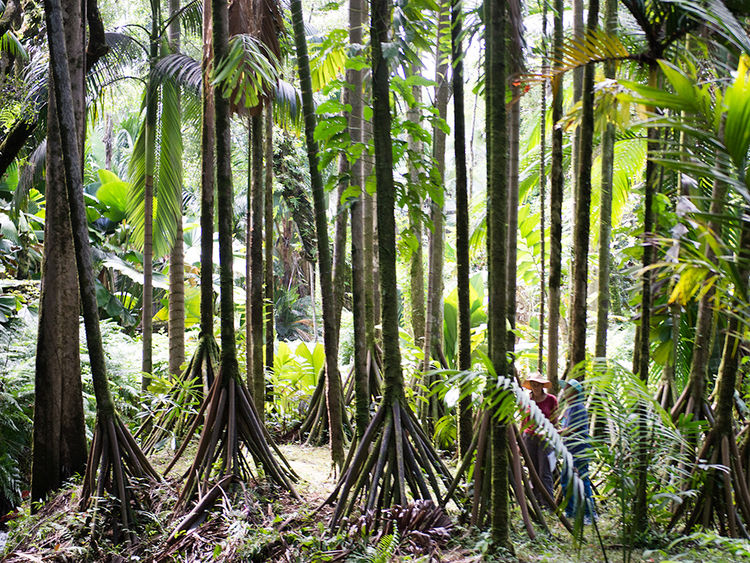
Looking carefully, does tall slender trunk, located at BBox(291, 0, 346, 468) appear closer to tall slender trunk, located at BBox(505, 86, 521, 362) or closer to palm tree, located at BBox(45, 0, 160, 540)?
tall slender trunk, located at BBox(505, 86, 521, 362)

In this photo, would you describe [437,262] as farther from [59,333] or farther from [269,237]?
[59,333]

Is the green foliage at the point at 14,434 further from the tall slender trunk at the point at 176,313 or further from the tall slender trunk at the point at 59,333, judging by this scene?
the tall slender trunk at the point at 176,313

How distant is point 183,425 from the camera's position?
22.1ft

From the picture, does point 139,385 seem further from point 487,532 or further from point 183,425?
point 487,532

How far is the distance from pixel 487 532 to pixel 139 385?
6010mm

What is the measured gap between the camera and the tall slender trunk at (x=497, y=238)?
3.52m

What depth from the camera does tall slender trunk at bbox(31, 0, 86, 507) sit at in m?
5.51

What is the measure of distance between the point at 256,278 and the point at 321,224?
90.4 inches

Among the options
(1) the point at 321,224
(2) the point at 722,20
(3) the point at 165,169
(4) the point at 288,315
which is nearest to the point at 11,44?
(3) the point at 165,169

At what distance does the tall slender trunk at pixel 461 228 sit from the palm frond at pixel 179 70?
3.96 metres

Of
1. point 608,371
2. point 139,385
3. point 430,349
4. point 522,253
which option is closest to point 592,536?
point 608,371

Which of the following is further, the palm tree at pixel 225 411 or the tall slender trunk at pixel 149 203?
the tall slender trunk at pixel 149 203

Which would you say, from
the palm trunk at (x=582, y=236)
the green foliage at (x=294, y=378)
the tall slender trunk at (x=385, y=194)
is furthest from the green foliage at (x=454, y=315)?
the tall slender trunk at (x=385, y=194)

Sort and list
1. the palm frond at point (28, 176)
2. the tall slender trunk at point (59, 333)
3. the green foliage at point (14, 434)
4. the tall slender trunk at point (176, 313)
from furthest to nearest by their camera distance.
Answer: the palm frond at point (28, 176), the tall slender trunk at point (176, 313), the green foliage at point (14, 434), the tall slender trunk at point (59, 333)
